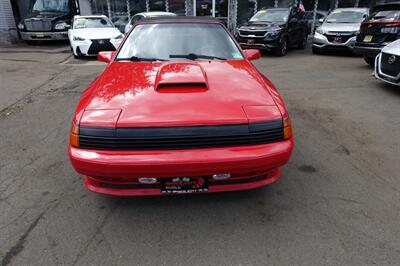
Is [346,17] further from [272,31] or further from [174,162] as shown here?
[174,162]

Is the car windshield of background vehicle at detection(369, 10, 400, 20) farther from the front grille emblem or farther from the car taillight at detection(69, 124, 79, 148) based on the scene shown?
the car taillight at detection(69, 124, 79, 148)

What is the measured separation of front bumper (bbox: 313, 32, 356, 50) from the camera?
37.1ft

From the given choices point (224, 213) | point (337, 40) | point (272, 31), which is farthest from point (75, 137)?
point (337, 40)

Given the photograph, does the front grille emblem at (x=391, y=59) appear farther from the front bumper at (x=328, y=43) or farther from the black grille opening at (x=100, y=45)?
the black grille opening at (x=100, y=45)

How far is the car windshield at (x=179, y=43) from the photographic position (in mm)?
3686

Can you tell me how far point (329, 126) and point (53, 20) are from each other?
13.3 meters

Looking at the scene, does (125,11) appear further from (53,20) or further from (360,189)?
(360,189)

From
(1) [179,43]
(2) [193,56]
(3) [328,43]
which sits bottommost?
(3) [328,43]

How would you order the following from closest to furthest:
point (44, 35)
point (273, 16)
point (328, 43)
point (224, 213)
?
point (224, 213) < point (328, 43) < point (273, 16) < point (44, 35)

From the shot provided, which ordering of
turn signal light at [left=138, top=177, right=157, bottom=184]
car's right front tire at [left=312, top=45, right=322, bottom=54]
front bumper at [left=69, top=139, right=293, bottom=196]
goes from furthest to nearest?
car's right front tire at [left=312, top=45, right=322, bottom=54] < turn signal light at [left=138, top=177, right=157, bottom=184] < front bumper at [left=69, top=139, right=293, bottom=196]

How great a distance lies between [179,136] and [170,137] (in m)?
0.07

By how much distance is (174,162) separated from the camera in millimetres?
2354

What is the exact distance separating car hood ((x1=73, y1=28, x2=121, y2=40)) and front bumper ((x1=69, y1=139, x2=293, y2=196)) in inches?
380

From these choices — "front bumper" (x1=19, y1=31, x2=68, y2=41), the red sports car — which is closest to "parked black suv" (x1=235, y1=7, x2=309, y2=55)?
"front bumper" (x1=19, y1=31, x2=68, y2=41)
